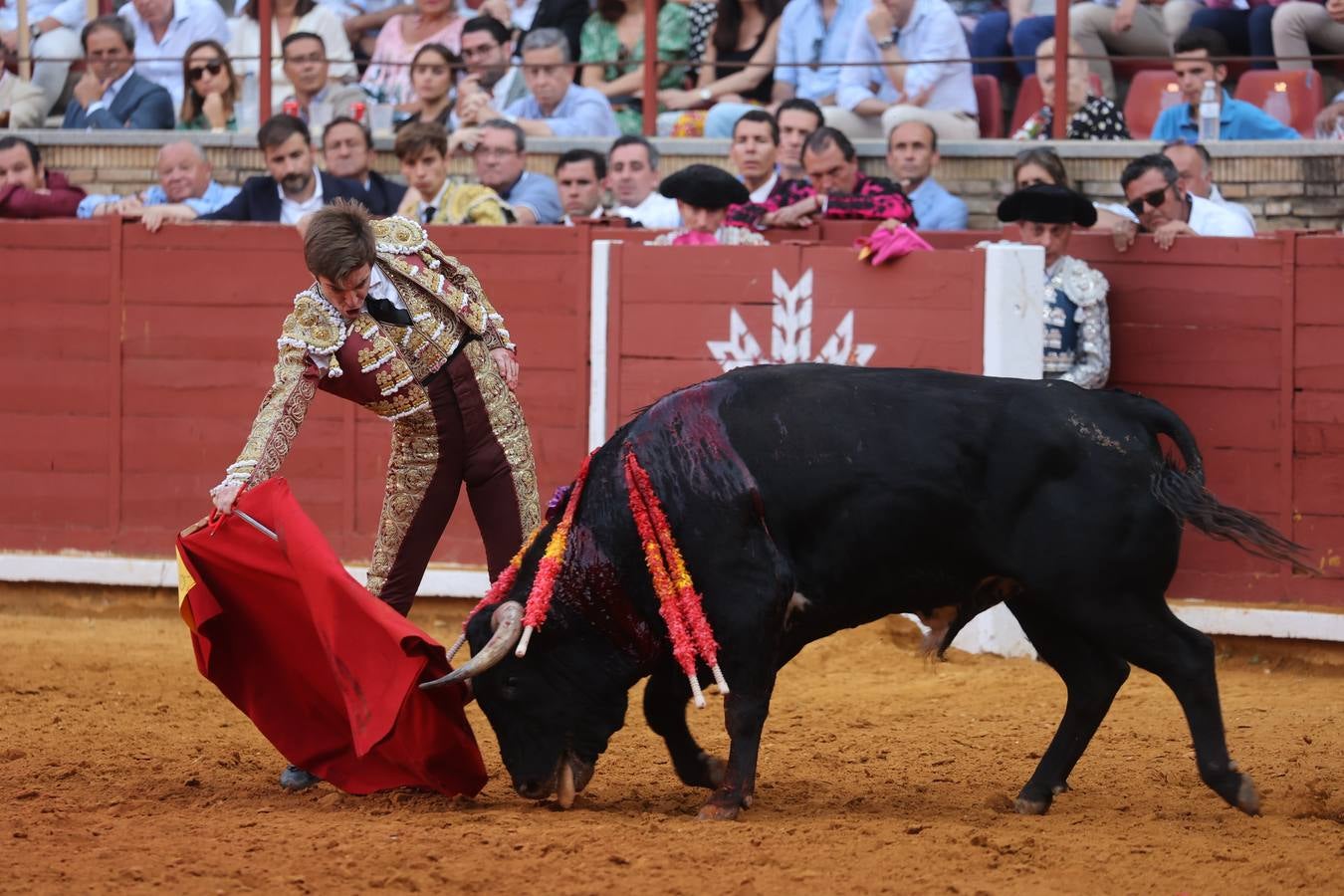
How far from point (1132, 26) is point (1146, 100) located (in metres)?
0.36

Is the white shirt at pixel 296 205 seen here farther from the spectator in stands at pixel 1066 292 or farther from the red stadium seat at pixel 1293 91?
the red stadium seat at pixel 1293 91

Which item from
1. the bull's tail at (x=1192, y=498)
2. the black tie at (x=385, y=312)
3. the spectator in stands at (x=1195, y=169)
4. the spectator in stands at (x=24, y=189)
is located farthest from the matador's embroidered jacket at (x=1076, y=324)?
the spectator in stands at (x=24, y=189)

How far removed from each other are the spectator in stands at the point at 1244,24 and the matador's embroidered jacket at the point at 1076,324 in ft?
7.17

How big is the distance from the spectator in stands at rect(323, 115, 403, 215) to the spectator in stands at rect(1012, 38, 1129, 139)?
2.79 meters

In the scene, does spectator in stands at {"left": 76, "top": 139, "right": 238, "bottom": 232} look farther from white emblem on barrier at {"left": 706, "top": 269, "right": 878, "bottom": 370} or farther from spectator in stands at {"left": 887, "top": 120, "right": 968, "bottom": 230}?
spectator in stands at {"left": 887, "top": 120, "right": 968, "bottom": 230}

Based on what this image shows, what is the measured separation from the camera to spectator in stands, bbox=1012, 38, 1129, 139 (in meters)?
8.40

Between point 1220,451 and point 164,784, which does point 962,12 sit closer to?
point 1220,451

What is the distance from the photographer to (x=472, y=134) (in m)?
8.72

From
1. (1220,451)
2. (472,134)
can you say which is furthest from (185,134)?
(1220,451)

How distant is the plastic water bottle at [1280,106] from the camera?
851 cm

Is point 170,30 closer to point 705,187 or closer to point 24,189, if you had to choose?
point 24,189

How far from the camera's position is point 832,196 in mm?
7547

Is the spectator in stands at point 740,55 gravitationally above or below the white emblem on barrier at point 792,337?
above

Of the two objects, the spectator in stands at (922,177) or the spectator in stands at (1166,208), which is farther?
the spectator in stands at (922,177)
